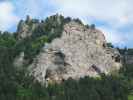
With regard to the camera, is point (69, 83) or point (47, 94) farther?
point (69, 83)

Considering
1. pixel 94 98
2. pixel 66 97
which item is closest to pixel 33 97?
pixel 66 97

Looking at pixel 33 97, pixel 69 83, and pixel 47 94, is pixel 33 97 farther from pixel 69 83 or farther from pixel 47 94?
pixel 69 83

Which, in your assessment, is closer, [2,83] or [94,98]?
[94,98]

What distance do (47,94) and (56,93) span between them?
4.89m

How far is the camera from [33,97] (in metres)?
166

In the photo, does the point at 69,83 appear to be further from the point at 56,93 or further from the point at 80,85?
the point at 56,93

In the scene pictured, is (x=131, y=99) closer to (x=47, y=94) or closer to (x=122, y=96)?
(x=122, y=96)

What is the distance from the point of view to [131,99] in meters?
180

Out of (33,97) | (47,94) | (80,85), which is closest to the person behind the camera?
(33,97)

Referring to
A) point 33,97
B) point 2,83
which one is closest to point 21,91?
point 2,83

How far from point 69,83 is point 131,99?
30.2 meters

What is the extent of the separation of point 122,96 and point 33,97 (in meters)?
37.5

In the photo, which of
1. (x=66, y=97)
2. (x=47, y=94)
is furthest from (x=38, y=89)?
(x=66, y=97)

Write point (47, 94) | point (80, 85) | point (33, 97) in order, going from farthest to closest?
point (80, 85) → point (47, 94) → point (33, 97)
